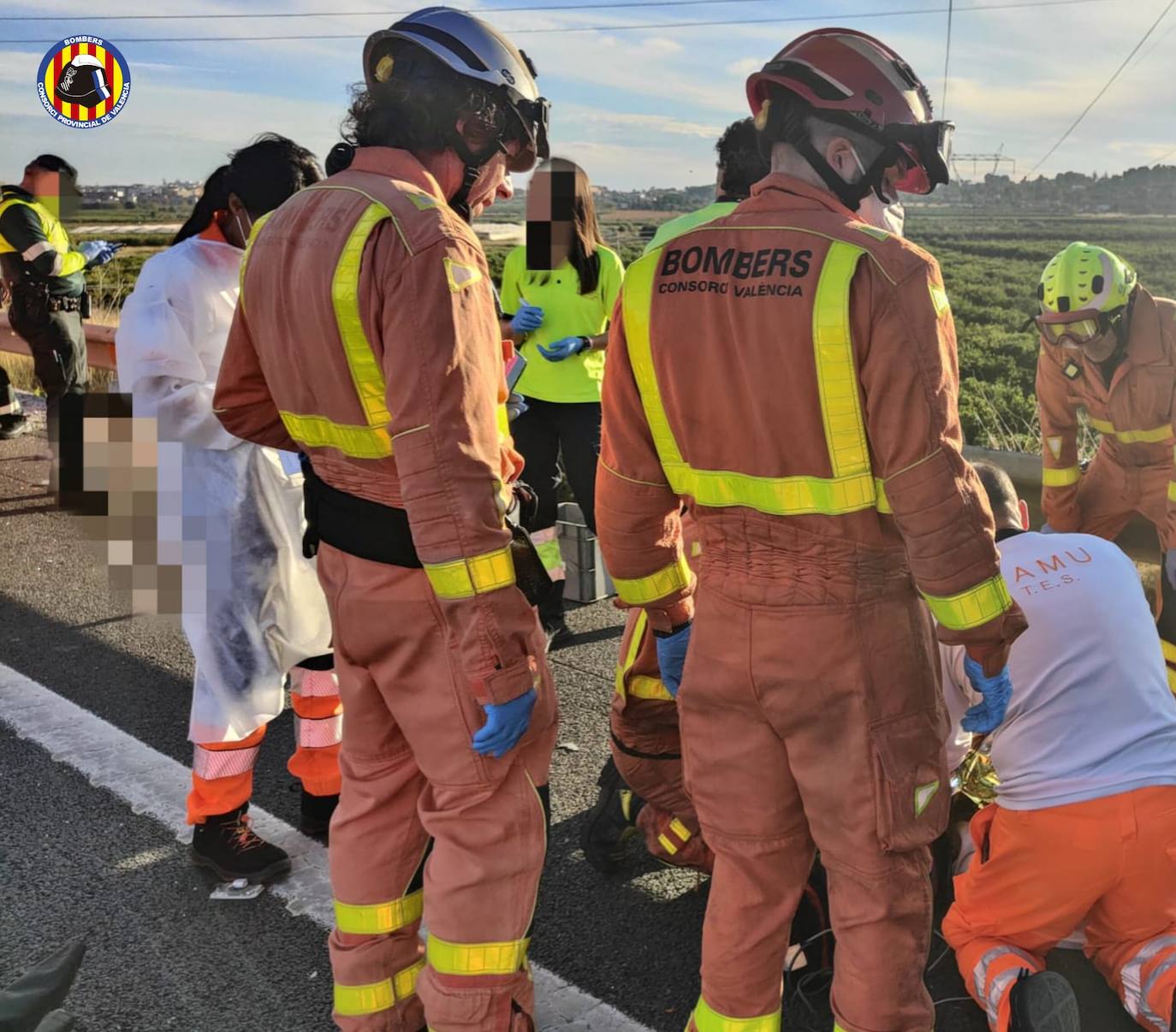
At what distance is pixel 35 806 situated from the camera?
3.99 meters

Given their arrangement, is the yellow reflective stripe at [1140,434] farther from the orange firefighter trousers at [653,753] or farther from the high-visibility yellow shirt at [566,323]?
the orange firefighter trousers at [653,753]

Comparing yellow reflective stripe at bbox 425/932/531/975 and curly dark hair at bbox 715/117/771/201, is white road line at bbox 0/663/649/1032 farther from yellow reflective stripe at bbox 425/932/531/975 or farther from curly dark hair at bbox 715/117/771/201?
curly dark hair at bbox 715/117/771/201

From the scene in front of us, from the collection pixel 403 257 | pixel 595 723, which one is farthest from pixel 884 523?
pixel 595 723

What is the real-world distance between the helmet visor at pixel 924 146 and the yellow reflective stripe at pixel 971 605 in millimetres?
773

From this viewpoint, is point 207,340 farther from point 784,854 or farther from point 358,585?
point 784,854

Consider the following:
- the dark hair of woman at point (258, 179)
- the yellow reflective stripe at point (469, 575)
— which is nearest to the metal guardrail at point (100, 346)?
the dark hair of woman at point (258, 179)

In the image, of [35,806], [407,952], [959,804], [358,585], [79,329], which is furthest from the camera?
[79,329]

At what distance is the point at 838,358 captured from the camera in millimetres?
2084

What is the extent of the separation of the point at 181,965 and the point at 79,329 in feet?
23.4

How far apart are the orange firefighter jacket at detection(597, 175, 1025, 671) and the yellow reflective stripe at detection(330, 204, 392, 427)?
1.65 feet

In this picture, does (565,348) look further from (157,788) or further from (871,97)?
(871,97)

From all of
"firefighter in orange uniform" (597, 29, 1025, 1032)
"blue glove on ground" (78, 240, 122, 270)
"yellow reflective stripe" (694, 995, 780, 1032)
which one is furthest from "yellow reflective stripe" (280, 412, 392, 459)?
"blue glove on ground" (78, 240, 122, 270)

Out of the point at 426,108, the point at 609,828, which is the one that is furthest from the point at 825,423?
the point at 609,828

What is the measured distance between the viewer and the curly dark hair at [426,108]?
2.43 meters
